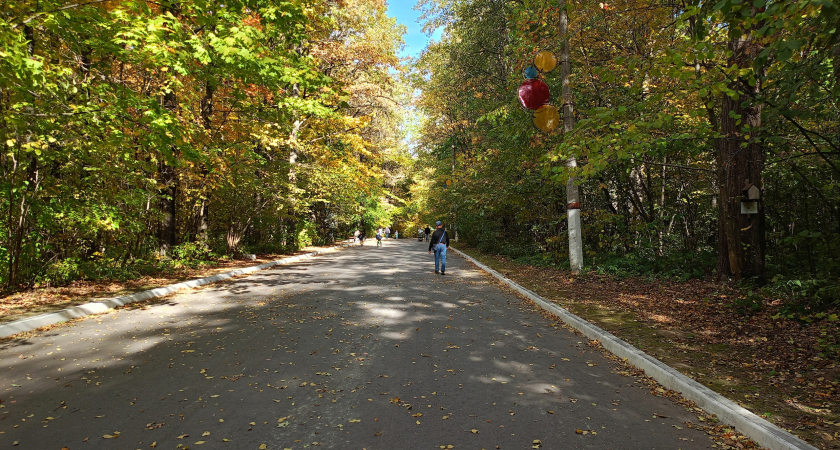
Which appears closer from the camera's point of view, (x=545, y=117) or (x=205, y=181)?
(x=545, y=117)

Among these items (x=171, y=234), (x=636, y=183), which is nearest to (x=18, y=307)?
(x=171, y=234)

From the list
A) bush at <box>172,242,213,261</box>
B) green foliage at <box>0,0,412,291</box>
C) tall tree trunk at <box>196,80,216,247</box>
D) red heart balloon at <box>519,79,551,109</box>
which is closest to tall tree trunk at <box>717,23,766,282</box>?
red heart balloon at <box>519,79,551,109</box>

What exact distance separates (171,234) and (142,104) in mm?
7017

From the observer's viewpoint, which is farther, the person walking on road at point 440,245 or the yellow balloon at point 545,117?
the person walking on road at point 440,245

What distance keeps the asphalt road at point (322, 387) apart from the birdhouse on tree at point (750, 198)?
476 centimetres

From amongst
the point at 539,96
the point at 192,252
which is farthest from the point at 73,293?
the point at 539,96

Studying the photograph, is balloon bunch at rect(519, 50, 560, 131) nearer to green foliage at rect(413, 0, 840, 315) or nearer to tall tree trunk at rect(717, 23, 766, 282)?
green foliage at rect(413, 0, 840, 315)

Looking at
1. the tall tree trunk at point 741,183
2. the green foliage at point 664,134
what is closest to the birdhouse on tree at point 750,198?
the tall tree trunk at point 741,183

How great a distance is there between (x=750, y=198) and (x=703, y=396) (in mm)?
6322

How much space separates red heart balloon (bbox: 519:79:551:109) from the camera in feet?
35.3

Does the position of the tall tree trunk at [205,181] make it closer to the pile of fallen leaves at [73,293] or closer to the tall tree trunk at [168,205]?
the tall tree trunk at [168,205]

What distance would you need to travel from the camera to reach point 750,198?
28.0 ft

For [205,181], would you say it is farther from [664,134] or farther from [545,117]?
[664,134]

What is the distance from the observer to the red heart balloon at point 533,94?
35.3ft
